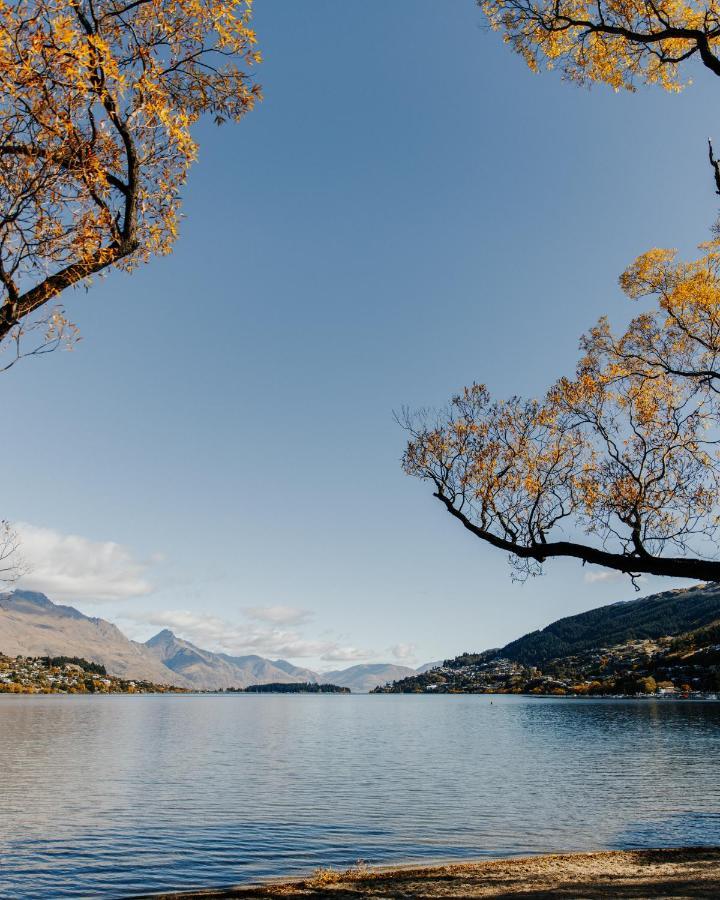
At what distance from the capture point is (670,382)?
82.5ft

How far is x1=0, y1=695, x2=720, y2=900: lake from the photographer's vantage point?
2997 centimetres

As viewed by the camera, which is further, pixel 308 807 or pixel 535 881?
pixel 308 807

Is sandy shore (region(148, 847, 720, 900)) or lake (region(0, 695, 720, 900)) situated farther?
lake (region(0, 695, 720, 900))

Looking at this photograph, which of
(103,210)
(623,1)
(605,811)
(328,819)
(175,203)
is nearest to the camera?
(103,210)

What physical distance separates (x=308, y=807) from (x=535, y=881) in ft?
98.9

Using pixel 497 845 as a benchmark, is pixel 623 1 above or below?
above

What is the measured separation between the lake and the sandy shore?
27.0 ft

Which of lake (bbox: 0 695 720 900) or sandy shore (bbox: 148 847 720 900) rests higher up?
sandy shore (bbox: 148 847 720 900)

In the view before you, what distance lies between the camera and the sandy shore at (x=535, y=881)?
17.6 m

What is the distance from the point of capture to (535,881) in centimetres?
1927

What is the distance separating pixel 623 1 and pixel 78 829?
47230mm

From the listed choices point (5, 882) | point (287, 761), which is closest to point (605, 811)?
point (5, 882)

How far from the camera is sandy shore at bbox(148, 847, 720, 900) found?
17562 mm

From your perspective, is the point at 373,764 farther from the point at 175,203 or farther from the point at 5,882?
the point at 175,203
